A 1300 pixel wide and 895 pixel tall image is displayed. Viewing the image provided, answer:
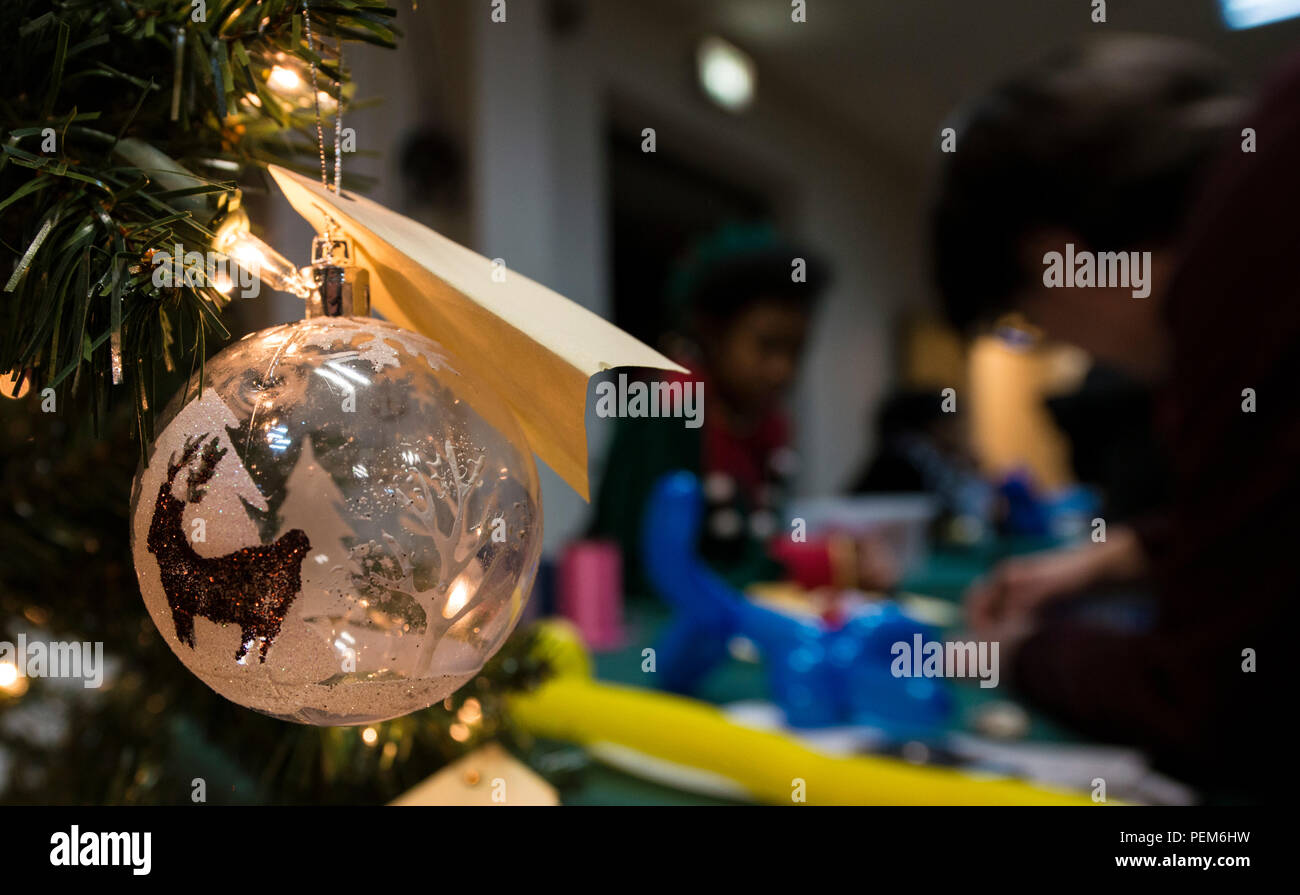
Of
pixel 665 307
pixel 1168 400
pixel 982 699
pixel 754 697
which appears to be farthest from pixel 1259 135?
pixel 665 307

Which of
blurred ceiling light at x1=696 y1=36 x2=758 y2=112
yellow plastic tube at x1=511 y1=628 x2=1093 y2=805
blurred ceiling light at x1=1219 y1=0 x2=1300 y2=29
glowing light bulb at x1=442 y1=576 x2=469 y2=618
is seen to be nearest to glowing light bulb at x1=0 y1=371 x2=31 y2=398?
glowing light bulb at x1=442 y1=576 x2=469 y2=618

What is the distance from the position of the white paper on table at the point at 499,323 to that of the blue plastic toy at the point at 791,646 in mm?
536

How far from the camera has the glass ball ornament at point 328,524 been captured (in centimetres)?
17

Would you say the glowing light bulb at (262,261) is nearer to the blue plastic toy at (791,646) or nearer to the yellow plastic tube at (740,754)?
the yellow plastic tube at (740,754)

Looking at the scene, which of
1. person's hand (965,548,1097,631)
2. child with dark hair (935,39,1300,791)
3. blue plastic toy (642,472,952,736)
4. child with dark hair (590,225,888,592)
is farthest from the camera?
child with dark hair (590,225,888,592)

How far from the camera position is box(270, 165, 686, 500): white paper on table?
0.17m

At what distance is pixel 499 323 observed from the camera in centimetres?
18

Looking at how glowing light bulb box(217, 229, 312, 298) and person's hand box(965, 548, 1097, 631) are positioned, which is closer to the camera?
→ glowing light bulb box(217, 229, 312, 298)

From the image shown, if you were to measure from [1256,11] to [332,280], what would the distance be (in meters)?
4.14

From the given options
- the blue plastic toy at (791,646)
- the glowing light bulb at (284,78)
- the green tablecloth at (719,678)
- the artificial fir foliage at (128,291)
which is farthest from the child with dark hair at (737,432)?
the glowing light bulb at (284,78)

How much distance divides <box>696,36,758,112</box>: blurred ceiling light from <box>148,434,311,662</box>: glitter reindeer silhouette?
244 cm

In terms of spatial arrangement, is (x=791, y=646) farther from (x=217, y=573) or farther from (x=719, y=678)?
(x=217, y=573)

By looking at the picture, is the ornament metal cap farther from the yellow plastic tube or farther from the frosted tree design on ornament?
the yellow plastic tube

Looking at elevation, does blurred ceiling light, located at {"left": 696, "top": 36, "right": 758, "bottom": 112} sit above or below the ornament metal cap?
above
